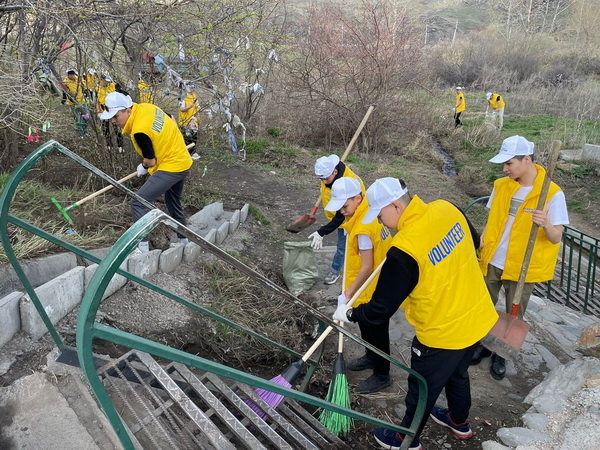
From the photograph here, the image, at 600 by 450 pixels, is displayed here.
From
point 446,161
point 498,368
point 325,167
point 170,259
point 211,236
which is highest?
point 325,167

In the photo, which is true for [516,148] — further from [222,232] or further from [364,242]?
[222,232]

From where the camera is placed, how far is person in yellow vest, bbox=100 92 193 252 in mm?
3994

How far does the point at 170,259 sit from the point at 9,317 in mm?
1583

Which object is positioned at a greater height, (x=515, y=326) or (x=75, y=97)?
(x=75, y=97)

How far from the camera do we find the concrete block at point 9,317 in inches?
104

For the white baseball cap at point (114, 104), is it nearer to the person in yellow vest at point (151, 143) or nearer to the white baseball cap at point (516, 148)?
the person in yellow vest at point (151, 143)

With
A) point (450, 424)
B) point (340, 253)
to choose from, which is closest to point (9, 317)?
point (450, 424)

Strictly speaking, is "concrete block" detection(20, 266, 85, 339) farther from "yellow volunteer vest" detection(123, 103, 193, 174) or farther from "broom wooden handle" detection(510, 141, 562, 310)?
"broom wooden handle" detection(510, 141, 562, 310)

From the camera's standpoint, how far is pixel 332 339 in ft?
13.4

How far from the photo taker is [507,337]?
310 centimetres

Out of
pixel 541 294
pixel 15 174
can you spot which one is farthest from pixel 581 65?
pixel 15 174

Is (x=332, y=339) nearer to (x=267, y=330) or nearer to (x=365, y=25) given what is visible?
(x=267, y=330)

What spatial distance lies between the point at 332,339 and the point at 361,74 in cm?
786

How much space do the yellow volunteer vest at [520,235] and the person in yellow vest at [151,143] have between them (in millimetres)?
2741
